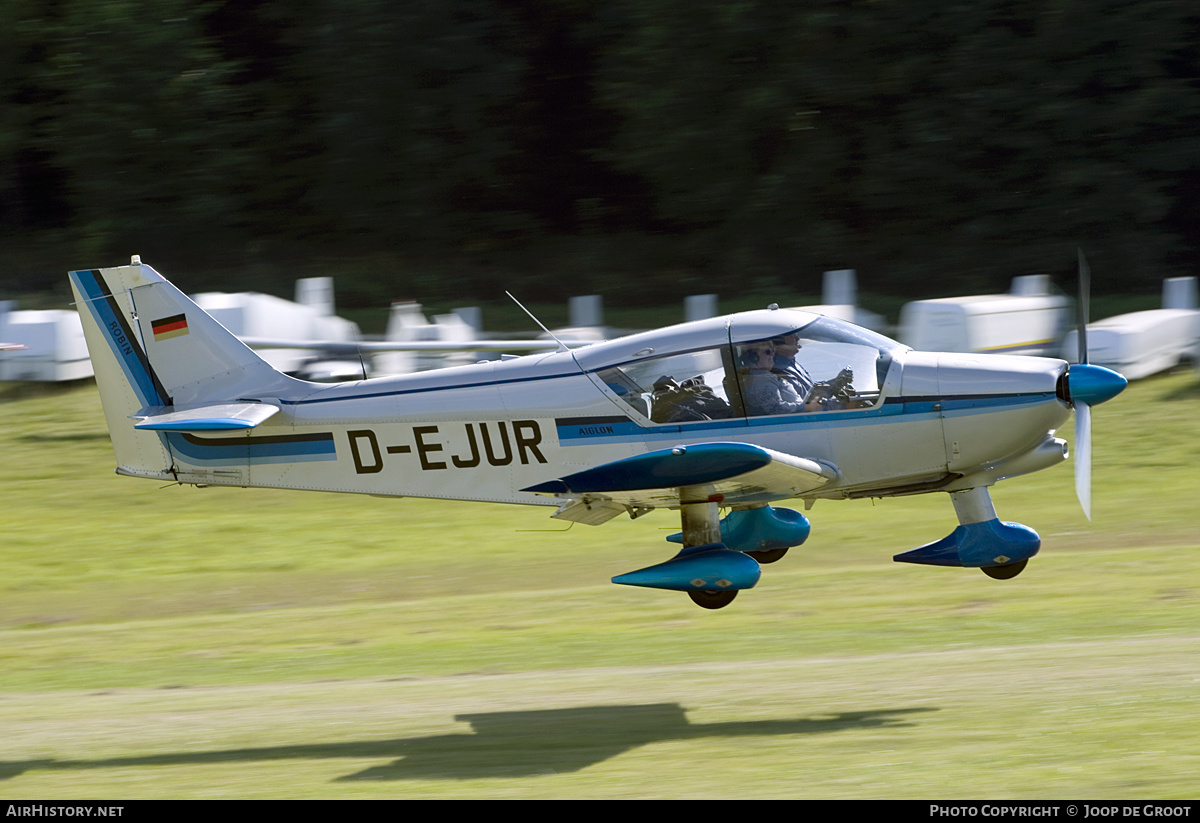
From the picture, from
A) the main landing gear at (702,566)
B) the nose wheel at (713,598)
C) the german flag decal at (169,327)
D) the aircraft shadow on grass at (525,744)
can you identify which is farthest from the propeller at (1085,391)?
the german flag decal at (169,327)

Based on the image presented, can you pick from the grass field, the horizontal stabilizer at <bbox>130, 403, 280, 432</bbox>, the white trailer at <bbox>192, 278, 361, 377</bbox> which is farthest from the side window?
the white trailer at <bbox>192, 278, 361, 377</bbox>

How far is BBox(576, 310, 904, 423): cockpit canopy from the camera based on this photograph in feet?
27.8

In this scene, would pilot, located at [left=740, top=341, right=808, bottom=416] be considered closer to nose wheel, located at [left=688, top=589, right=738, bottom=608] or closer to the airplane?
the airplane

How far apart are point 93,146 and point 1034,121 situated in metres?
23.3

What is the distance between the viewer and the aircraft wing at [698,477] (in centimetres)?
769

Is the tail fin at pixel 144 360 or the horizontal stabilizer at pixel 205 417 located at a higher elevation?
the tail fin at pixel 144 360

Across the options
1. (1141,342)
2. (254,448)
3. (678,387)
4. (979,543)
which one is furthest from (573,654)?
(1141,342)

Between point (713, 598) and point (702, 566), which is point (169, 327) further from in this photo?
point (713, 598)

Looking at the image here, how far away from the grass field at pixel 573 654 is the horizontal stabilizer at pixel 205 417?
2.07 metres

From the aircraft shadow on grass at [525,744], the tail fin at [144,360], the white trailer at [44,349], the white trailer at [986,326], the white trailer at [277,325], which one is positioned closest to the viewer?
the aircraft shadow on grass at [525,744]

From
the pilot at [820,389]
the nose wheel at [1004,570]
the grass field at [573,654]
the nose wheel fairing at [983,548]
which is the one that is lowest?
the grass field at [573,654]

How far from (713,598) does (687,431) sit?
1138 millimetres

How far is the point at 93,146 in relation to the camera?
33.1 metres

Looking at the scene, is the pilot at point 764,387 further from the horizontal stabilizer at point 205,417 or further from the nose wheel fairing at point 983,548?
the horizontal stabilizer at point 205,417
